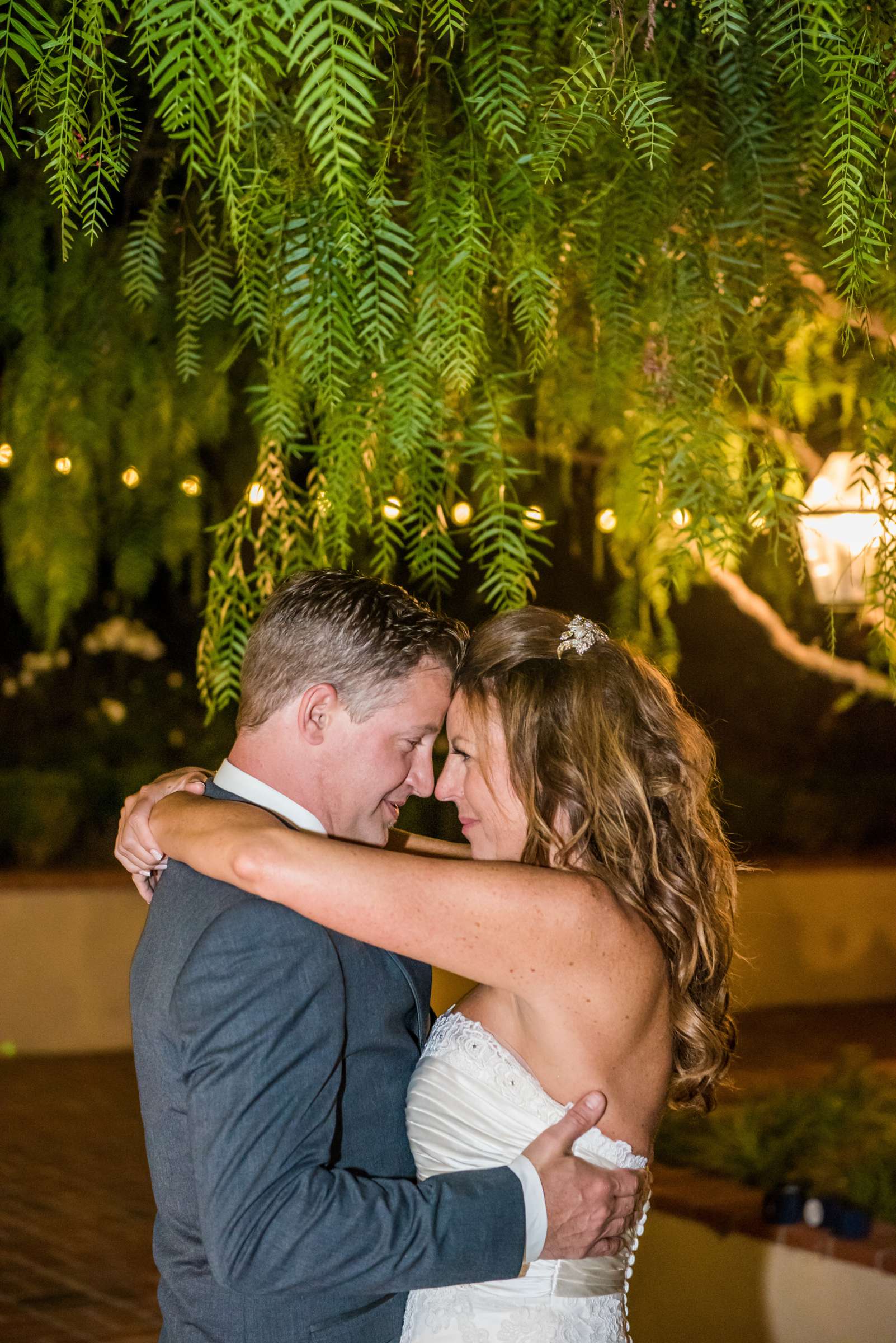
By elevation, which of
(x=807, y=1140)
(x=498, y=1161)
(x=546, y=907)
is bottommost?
(x=807, y=1140)

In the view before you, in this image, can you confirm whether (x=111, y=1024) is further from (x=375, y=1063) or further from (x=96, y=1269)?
(x=375, y=1063)

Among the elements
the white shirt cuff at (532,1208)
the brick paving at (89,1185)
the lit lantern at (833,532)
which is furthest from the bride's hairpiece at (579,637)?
the brick paving at (89,1185)

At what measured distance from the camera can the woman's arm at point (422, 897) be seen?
58.9 inches

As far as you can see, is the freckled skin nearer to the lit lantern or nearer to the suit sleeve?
the suit sleeve

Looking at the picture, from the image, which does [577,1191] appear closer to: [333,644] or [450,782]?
[450,782]

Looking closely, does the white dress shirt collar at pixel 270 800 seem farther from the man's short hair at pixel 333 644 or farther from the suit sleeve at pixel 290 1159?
the suit sleeve at pixel 290 1159

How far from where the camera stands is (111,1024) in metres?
7.53

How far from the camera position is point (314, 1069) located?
4.80 feet

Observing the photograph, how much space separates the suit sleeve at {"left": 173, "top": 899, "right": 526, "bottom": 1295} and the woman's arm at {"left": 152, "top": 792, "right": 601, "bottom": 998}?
47mm

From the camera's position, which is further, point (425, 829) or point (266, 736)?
point (425, 829)

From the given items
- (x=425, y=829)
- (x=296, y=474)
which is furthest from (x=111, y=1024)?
(x=296, y=474)

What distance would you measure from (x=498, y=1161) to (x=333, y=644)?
75 centimetres

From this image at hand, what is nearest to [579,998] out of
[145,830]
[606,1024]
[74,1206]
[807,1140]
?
[606,1024]

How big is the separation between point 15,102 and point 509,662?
5.04 ft
